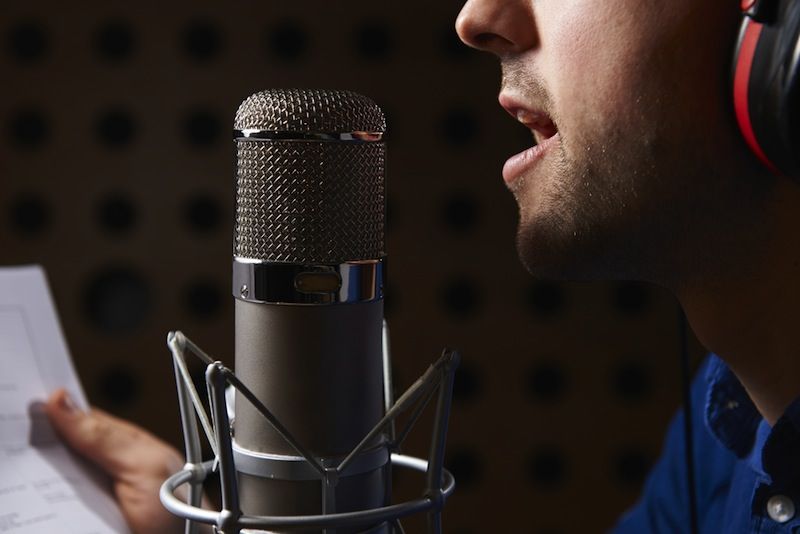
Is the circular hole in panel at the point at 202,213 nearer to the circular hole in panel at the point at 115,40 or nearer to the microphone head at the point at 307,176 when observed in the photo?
the circular hole in panel at the point at 115,40

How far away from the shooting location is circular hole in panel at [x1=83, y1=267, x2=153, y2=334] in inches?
51.3

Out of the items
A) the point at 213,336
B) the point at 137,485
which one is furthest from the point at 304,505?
the point at 213,336

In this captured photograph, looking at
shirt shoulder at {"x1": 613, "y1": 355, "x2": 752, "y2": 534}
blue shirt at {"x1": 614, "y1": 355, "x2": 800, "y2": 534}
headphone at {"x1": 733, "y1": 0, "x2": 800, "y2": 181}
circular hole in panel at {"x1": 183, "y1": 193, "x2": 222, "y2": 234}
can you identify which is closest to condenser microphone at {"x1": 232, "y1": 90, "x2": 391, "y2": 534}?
headphone at {"x1": 733, "y1": 0, "x2": 800, "y2": 181}

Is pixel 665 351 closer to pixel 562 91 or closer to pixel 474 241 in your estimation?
pixel 474 241

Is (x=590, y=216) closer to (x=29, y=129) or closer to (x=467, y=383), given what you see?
(x=467, y=383)

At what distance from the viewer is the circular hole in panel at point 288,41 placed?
4.24ft

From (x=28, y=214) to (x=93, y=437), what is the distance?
665 mm

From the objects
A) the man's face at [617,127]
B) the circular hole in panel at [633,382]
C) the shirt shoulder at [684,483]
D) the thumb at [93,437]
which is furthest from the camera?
the circular hole in panel at [633,382]

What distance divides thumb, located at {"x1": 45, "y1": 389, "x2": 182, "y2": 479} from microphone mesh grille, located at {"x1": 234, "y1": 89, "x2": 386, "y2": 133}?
0.35 m

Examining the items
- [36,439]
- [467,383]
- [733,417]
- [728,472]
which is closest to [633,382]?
[467,383]

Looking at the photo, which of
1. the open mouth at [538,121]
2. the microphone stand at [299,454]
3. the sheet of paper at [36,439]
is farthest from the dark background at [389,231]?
the microphone stand at [299,454]

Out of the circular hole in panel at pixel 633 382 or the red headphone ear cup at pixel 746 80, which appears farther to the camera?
the circular hole in panel at pixel 633 382

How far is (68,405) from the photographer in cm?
72

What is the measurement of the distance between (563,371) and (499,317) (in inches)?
5.6
